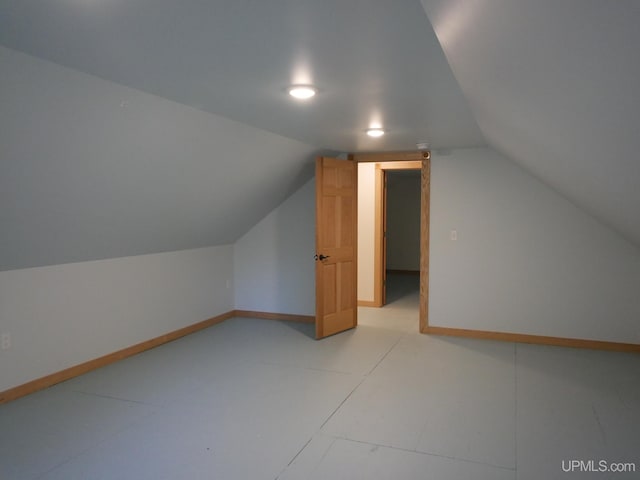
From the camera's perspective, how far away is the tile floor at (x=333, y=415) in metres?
2.63

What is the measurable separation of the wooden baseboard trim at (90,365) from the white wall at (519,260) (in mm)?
2799

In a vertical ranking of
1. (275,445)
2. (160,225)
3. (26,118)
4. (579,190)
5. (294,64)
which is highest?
(294,64)

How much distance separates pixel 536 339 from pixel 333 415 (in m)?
2.81

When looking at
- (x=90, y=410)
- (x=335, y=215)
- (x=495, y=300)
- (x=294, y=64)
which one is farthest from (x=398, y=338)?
(x=294, y=64)

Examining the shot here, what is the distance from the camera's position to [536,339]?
5016mm

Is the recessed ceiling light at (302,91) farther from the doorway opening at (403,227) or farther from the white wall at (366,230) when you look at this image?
the doorway opening at (403,227)

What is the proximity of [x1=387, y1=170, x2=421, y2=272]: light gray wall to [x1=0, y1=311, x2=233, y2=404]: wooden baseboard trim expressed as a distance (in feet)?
17.9

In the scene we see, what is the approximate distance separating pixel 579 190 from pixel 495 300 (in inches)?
73.9

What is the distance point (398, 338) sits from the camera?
521 cm

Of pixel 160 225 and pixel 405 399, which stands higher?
pixel 160 225

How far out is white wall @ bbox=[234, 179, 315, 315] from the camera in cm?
600

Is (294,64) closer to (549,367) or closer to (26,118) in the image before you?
(26,118)

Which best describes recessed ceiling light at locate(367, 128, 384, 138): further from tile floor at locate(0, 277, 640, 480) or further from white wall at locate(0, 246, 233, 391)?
white wall at locate(0, 246, 233, 391)
